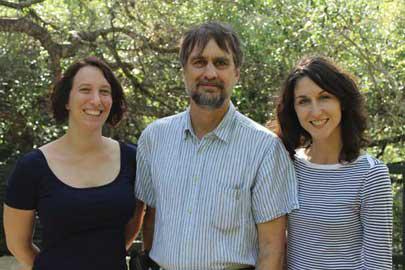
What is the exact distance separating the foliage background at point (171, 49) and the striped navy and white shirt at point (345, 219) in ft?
13.4

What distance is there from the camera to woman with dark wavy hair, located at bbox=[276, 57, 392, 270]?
2.79 m

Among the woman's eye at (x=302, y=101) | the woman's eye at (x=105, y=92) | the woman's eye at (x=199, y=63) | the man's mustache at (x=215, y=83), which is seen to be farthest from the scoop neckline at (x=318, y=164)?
the woman's eye at (x=105, y=92)

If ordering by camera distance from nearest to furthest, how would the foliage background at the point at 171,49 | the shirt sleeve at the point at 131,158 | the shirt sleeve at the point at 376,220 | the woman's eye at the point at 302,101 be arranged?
the shirt sleeve at the point at 376,220
the woman's eye at the point at 302,101
the shirt sleeve at the point at 131,158
the foliage background at the point at 171,49

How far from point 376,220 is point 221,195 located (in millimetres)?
666

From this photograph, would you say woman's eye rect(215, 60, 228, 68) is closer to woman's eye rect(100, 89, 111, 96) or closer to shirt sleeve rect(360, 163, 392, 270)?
woman's eye rect(100, 89, 111, 96)

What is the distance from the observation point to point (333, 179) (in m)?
2.89

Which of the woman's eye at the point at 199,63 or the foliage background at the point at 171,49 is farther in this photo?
the foliage background at the point at 171,49

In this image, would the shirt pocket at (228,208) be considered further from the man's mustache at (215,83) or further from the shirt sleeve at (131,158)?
the shirt sleeve at (131,158)

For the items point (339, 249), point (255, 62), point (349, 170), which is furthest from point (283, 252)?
point (255, 62)

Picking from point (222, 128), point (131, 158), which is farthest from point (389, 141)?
point (222, 128)

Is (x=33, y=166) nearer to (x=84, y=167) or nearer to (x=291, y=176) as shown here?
(x=84, y=167)

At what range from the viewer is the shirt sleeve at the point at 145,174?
10.7ft

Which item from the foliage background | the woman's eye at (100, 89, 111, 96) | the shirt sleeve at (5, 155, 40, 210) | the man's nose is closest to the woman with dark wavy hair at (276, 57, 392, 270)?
the man's nose

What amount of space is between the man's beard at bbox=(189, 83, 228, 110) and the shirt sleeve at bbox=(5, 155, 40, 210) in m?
0.89
